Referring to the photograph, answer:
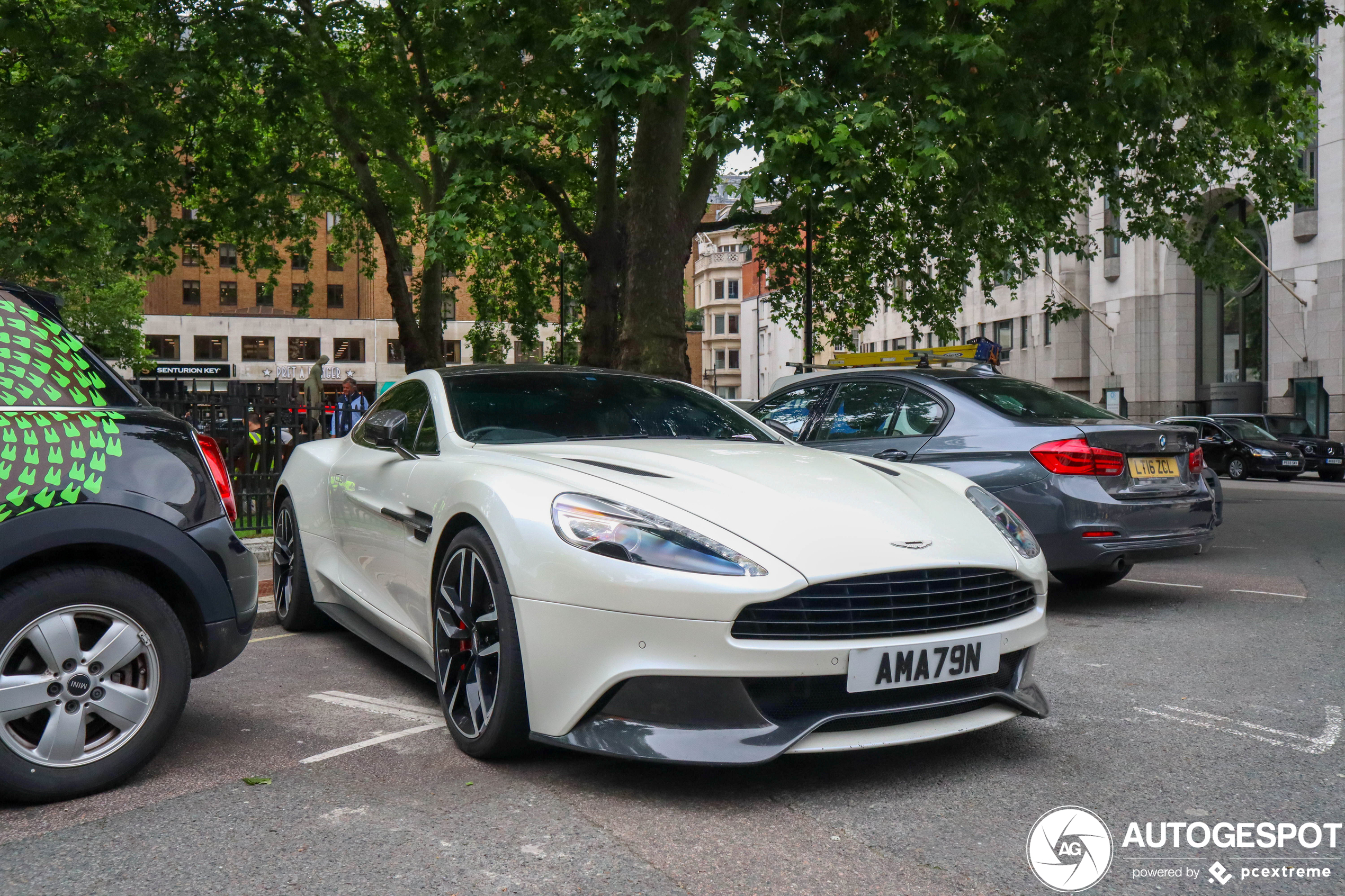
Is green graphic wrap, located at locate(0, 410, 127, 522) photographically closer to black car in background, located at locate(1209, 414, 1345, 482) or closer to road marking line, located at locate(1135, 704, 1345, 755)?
road marking line, located at locate(1135, 704, 1345, 755)

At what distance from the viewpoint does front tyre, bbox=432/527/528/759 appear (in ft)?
11.6

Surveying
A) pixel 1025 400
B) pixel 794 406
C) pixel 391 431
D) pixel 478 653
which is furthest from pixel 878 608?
pixel 794 406

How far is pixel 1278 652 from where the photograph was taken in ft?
18.2

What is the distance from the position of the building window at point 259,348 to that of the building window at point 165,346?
3.32 metres

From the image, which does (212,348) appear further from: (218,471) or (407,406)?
(218,471)

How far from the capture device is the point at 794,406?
8148 mm

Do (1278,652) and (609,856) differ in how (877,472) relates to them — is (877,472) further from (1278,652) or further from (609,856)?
(1278,652)

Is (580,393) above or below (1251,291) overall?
below

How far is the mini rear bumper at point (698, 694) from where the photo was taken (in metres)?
3.20

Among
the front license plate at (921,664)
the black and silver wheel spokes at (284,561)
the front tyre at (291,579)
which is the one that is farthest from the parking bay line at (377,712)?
the front license plate at (921,664)

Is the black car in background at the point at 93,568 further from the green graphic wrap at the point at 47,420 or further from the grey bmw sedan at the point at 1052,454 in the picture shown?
the grey bmw sedan at the point at 1052,454

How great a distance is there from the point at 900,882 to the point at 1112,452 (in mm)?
4503

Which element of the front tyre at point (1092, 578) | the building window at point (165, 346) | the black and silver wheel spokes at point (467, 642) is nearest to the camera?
the black and silver wheel spokes at point (467, 642)

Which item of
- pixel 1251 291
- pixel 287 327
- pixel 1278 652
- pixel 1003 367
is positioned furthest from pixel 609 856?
pixel 287 327
